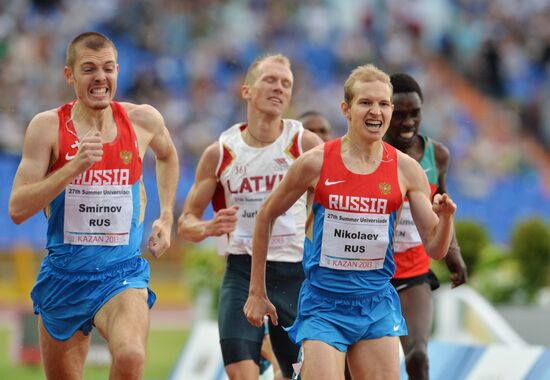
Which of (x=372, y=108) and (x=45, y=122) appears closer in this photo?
(x=372, y=108)

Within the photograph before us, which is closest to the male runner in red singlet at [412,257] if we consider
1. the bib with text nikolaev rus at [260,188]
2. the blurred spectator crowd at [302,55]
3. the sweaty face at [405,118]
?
the sweaty face at [405,118]

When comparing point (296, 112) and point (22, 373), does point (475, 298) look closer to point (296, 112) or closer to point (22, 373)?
point (22, 373)

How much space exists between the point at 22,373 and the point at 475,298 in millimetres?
5690

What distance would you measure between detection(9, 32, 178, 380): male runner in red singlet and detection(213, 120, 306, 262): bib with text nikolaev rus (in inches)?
41.2

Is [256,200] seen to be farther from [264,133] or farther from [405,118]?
[405,118]

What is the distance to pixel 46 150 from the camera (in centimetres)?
666

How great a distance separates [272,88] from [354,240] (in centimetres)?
186

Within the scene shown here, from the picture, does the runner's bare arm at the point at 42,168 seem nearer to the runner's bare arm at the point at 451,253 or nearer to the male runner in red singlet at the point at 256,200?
the male runner in red singlet at the point at 256,200

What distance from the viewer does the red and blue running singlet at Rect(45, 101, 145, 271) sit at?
672cm

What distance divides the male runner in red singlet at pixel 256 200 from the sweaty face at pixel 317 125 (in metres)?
1.29

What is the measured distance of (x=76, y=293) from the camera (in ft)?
22.0

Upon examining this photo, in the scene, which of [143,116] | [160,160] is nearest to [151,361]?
[160,160]

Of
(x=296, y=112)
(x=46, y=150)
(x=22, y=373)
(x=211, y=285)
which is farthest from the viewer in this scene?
(x=296, y=112)

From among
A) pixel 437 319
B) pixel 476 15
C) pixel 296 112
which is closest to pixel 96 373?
pixel 437 319
